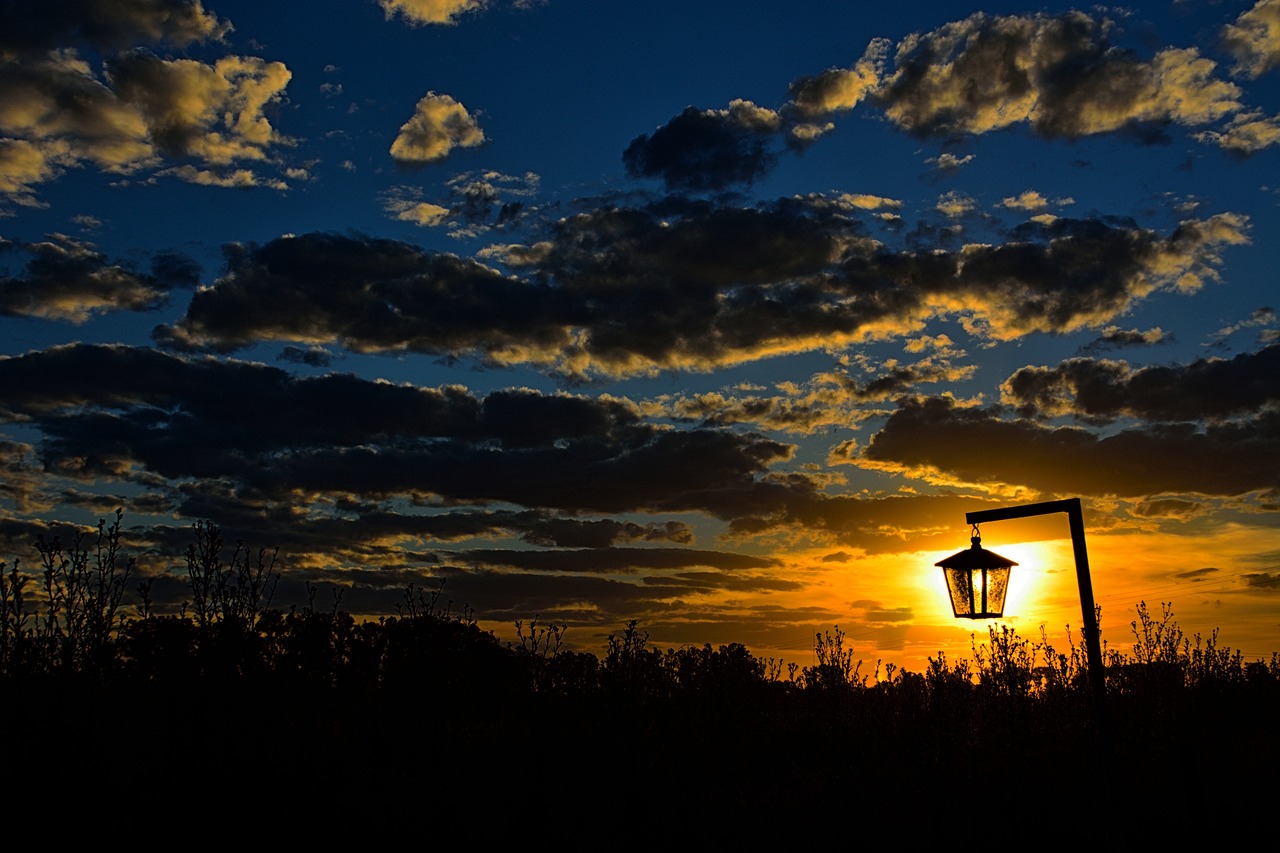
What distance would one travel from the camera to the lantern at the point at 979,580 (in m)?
10.4

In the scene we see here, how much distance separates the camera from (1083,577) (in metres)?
11.3

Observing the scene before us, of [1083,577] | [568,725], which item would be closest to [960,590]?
[1083,577]

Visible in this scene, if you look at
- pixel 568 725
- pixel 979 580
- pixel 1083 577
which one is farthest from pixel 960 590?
pixel 568 725

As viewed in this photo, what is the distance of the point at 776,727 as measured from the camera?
2609cm

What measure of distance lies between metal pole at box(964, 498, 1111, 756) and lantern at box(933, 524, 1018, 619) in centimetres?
63

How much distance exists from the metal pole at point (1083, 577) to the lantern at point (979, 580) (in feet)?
2.06

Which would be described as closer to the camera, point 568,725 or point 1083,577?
point 1083,577

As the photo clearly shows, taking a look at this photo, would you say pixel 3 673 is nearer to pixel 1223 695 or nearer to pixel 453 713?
pixel 453 713

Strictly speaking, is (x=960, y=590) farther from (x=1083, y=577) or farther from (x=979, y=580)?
(x=1083, y=577)

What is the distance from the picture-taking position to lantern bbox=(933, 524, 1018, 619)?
34.1 ft

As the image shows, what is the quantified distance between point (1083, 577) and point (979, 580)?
1.79 metres

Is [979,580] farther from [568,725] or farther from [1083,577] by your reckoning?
[568,725]

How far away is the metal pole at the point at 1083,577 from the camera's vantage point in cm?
1073

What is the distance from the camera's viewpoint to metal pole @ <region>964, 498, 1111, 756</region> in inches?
422
